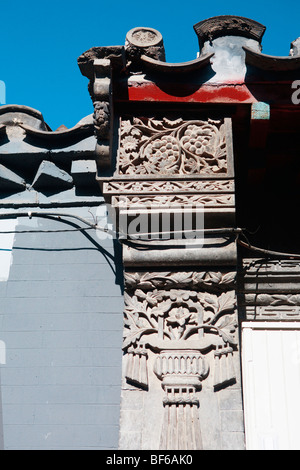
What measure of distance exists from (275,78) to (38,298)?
2.48 metres

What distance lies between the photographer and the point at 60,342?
13.6 ft

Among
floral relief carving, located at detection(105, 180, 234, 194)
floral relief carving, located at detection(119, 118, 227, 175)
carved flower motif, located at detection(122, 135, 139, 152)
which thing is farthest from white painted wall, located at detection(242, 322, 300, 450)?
carved flower motif, located at detection(122, 135, 139, 152)

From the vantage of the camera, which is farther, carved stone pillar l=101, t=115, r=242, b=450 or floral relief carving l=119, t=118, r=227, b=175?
floral relief carving l=119, t=118, r=227, b=175

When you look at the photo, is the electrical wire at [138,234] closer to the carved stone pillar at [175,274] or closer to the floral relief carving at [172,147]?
the carved stone pillar at [175,274]

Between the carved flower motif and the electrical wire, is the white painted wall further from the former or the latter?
the carved flower motif

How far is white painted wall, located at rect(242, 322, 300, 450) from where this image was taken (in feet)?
12.7

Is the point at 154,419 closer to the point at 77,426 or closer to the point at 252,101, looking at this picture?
the point at 77,426

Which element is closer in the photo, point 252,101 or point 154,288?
point 154,288

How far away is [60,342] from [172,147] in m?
1.67

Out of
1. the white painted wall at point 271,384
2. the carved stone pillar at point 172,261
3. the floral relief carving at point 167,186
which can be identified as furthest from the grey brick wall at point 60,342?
the white painted wall at point 271,384

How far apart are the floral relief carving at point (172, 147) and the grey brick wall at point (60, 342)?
0.74m

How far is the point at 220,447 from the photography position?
3426 mm

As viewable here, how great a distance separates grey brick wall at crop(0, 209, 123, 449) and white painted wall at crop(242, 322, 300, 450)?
0.93 m
